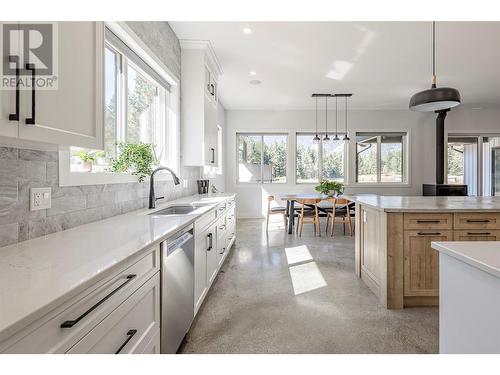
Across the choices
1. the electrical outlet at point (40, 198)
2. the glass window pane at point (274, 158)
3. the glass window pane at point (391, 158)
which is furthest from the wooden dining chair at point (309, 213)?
the electrical outlet at point (40, 198)

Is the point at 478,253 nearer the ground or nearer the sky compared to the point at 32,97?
nearer the ground

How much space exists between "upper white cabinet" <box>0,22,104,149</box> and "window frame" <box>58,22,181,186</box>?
0.11 m

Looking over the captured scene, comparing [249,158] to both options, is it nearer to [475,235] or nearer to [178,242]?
[475,235]

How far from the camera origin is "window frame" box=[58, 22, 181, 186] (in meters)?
1.62

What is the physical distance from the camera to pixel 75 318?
Answer: 811mm

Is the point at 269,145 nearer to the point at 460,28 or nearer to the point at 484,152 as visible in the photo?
the point at 460,28

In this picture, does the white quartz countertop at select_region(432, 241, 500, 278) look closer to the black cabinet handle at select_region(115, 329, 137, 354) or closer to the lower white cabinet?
the black cabinet handle at select_region(115, 329, 137, 354)

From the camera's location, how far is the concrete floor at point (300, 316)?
6.18 feet

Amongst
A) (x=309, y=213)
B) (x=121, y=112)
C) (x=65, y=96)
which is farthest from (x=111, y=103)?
(x=309, y=213)

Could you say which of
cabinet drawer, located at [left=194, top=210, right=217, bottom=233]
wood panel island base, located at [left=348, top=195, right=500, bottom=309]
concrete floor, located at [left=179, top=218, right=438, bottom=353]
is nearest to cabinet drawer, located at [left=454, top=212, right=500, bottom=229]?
wood panel island base, located at [left=348, top=195, right=500, bottom=309]

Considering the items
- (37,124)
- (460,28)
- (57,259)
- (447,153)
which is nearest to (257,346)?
(57,259)

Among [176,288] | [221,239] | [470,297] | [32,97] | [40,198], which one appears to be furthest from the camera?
[221,239]

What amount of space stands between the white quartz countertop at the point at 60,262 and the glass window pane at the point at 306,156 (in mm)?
6133

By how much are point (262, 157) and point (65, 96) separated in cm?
649
